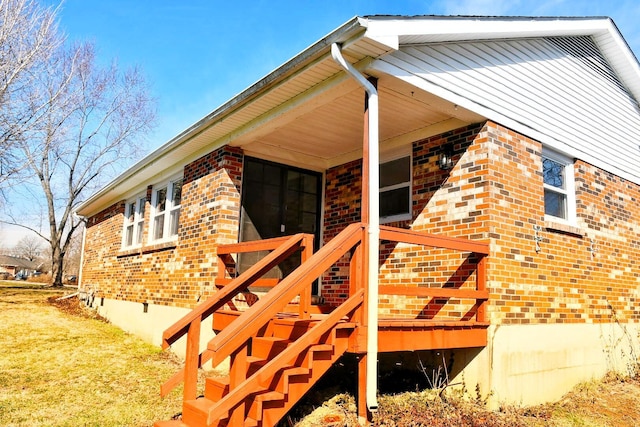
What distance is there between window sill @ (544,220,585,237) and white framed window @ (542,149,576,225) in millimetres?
147

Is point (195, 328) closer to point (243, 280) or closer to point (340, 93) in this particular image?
point (243, 280)

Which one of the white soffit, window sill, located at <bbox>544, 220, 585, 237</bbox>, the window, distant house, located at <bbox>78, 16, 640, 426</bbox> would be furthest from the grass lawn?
the white soffit

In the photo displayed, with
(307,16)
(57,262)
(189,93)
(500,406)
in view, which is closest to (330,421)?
(500,406)

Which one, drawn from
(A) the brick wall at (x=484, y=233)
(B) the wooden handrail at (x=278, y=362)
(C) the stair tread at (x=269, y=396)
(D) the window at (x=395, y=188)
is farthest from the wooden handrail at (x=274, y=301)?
(D) the window at (x=395, y=188)

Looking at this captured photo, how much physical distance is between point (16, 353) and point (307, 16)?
827 cm

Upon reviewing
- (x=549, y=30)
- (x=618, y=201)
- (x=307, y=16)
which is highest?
(x=307, y=16)

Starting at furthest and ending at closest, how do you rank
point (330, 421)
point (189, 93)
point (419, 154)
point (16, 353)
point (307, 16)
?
point (189, 93) → point (307, 16) → point (16, 353) → point (419, 154) → point (330, 421)

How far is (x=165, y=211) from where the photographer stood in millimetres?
9781

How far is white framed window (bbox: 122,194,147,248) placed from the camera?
38.1 ft

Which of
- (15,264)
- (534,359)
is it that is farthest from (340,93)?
(15,264)

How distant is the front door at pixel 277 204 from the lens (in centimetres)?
778

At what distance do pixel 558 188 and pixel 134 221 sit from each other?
926 centimetres

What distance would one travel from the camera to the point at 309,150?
26.4 feet

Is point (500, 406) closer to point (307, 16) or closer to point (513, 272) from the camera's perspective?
point (513, 272)
